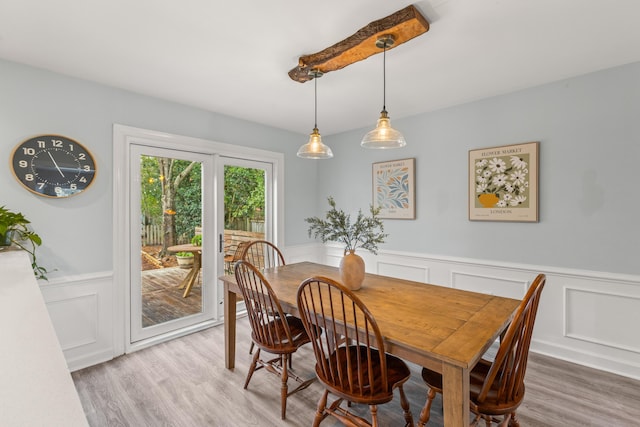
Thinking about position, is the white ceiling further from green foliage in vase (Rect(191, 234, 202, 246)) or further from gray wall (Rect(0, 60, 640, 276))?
green foliage in vase (Rect(191, 234, 202, 246))

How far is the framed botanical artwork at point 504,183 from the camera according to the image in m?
2.79

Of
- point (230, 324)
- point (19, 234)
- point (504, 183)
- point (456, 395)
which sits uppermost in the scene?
point (504, 183)

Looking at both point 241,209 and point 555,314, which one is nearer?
point 555,314

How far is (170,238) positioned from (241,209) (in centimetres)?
89

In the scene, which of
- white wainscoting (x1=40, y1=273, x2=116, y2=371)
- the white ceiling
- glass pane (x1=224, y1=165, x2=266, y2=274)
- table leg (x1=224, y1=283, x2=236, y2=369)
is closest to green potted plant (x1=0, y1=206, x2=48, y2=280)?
white wainscoting (x1=40, y1=273, x2=116, y2=371)

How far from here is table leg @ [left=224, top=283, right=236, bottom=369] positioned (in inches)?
96.0

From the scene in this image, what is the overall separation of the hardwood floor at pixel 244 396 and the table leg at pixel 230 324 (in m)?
0.10

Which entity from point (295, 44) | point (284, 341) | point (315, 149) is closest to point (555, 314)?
point (284, 341)

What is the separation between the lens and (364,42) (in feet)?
6.25

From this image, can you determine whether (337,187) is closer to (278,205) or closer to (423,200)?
(278,205)

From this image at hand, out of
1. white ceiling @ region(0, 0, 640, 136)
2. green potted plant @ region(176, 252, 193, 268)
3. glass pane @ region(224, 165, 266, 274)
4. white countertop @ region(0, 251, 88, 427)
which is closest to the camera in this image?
white countertop @ region(0, 251, 88, 427)

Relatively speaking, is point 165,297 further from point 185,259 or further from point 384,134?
point 384,134

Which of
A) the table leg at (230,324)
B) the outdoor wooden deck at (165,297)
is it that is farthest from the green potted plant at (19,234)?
the table leg at (230,324)

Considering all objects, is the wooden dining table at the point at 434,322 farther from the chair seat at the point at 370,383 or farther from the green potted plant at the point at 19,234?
the green potted plant at the point at 19,234
